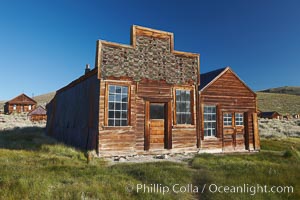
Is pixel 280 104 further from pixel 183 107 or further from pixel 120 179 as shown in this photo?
pixel 120 179

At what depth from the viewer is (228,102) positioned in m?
14.8

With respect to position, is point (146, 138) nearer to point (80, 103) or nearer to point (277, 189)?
point (80, 103)

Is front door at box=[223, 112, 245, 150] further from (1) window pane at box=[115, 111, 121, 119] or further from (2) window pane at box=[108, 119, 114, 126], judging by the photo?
(2) window pane at box=[108, 119, 114, 126]

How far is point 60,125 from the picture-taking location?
1784 centimetres

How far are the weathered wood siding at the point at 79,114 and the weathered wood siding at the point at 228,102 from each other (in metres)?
6.36

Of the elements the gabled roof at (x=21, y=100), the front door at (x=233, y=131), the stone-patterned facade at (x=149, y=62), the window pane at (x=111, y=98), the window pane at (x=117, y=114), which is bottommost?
the front door at (x=233, y=131)

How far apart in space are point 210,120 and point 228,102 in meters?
1.89

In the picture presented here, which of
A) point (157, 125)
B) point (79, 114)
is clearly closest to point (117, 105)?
point (157, 125)

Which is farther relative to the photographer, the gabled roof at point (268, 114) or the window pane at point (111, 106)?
the gabled roof at point (268, 114)

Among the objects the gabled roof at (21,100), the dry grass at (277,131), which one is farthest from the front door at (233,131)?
the gabled roof at (21,100)

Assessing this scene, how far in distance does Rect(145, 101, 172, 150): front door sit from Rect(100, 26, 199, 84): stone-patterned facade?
1.52 metres

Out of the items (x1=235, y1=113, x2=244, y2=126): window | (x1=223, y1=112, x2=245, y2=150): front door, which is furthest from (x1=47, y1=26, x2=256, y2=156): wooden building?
(x1=235, y1=113, x2=244, y2=126): window

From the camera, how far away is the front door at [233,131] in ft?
47.7

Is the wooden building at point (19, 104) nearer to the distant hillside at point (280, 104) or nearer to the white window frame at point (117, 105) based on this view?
the white window frame at point (117, 105)
